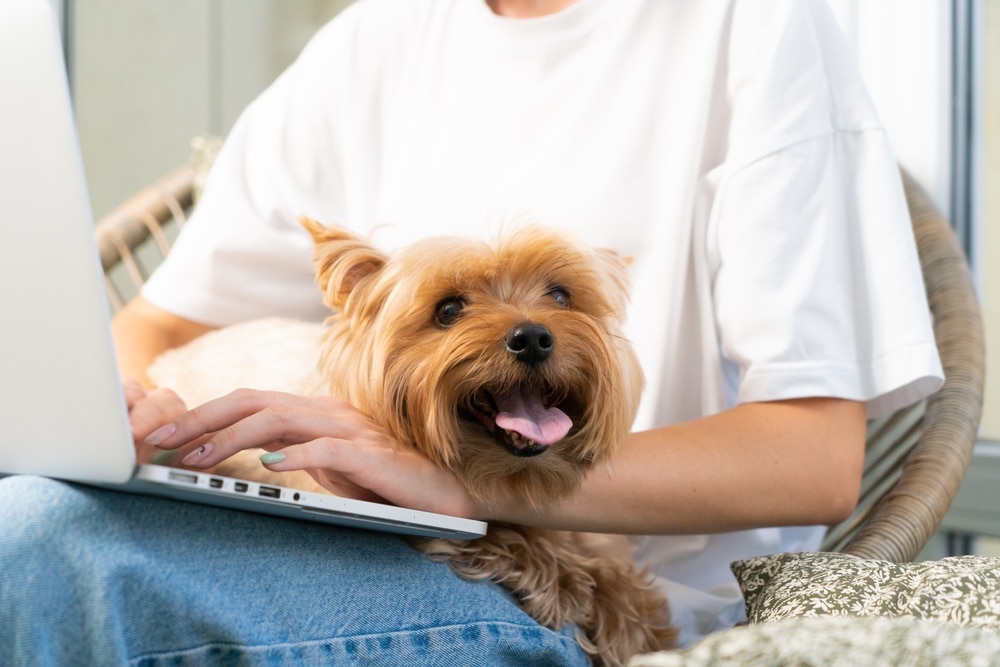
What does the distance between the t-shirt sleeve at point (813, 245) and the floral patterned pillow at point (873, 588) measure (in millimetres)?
245

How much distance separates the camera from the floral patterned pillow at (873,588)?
699 mm

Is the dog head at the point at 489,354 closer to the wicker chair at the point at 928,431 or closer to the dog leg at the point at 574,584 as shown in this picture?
the dog leg at the point at 574,584

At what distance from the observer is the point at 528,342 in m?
0.88

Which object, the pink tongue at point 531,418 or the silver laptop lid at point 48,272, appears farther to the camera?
the pink tongue at point 531,418

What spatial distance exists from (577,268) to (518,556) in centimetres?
31

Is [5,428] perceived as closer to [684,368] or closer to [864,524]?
[684,368]

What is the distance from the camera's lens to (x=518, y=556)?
3.30 feet

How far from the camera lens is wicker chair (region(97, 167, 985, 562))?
1112mm

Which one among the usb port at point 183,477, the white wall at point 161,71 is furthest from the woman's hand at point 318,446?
the white wall at point 161,71

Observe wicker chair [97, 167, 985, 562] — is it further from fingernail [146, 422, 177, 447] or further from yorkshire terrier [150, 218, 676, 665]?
fingernail [146, 422, 177, 447]

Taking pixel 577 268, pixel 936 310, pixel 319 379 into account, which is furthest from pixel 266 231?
pixel 936 310

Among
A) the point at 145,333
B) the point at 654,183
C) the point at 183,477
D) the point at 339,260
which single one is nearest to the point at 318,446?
the point at 183,477

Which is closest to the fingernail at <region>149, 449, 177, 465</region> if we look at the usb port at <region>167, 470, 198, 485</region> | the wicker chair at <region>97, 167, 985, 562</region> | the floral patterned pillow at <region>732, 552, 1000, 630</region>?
the usb port at <region>167, 470, 198, 485</region>

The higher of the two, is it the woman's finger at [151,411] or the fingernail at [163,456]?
the fingernail at [163,456]
